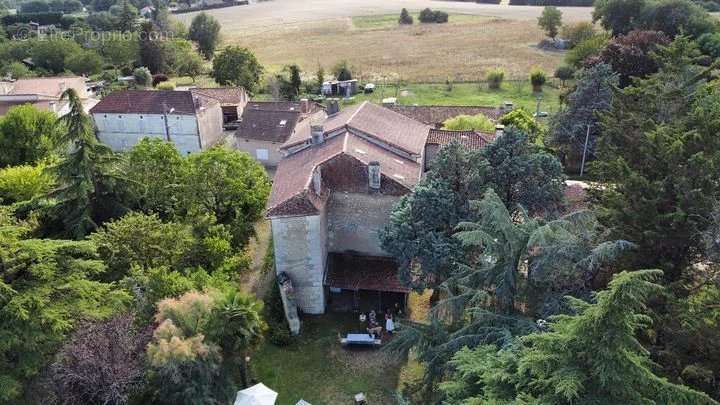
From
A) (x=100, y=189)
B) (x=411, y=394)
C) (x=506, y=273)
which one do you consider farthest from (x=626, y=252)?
(x=100, y=189)

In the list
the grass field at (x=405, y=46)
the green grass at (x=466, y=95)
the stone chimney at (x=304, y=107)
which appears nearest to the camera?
the stone chimney at (x=304, y=107)

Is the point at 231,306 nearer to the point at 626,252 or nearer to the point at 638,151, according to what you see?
the point at 626,252

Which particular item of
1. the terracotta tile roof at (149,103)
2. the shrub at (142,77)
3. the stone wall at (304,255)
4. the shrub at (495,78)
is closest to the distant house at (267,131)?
the terracotta tile roof at (149,103)

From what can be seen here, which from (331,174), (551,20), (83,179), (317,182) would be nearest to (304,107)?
(331,174)

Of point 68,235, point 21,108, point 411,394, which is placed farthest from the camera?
point 21,108

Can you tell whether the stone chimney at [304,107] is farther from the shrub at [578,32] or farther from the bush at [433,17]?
the bush at [433,17]
